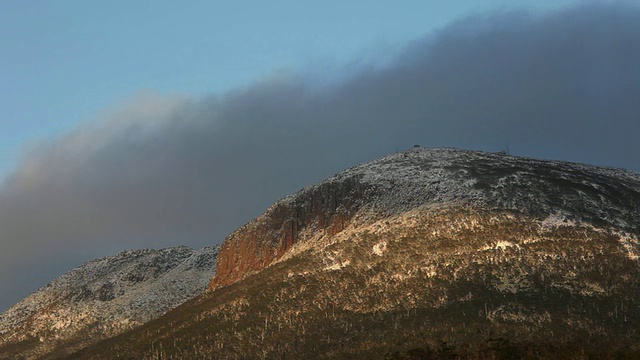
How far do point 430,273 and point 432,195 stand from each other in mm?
29534

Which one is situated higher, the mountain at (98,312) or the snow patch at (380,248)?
the mountain at (98,312)

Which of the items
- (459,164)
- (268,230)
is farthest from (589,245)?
(268,230)

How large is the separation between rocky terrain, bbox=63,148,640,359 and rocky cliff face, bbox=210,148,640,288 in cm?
41

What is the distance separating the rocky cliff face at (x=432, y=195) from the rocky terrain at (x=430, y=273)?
41cm

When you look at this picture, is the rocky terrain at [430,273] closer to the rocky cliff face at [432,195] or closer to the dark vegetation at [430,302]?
the dark vegetation at [430,302]

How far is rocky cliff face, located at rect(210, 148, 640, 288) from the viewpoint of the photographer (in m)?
144

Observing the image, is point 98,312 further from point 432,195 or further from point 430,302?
point 430,302

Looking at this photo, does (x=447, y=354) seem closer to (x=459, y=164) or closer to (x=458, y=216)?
(x=458, y=216)

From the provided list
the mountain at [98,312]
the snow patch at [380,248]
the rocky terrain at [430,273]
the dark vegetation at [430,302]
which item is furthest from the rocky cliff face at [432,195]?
the mountain at [98,312]

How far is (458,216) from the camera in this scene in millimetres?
139375

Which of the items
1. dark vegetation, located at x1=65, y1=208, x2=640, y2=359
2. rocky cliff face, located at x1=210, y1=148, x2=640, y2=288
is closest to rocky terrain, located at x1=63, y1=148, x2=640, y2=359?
dark vegetation, located at x1=65, y1=208, x2=640, y2=359

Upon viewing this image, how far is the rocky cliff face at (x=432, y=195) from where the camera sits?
474 ft

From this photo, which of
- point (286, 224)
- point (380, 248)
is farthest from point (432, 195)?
point (286, 224)

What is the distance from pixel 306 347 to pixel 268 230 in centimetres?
5867
